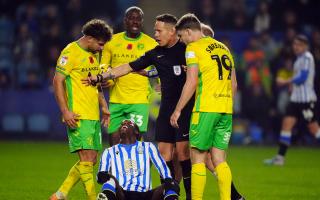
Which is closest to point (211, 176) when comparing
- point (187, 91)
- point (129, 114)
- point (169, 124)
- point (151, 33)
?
point (129, 114)

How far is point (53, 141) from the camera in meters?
21.4

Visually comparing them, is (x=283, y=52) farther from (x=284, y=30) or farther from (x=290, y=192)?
(x=290, y=192)

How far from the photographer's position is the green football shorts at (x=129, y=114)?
12430 mm

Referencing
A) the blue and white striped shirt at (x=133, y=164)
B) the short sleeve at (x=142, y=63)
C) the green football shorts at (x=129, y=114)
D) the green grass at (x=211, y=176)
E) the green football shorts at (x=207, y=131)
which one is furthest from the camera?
the green football shorts at (x=129, y=114)

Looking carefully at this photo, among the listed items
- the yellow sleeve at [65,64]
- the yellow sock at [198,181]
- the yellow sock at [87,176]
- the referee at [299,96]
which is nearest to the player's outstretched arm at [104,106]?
the yellow sleeve at [65,64]

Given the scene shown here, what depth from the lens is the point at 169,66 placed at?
1070 cm

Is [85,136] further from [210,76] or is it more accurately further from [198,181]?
[210,76]

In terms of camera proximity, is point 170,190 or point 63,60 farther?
point 63,60

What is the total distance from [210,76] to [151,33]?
1434 cm

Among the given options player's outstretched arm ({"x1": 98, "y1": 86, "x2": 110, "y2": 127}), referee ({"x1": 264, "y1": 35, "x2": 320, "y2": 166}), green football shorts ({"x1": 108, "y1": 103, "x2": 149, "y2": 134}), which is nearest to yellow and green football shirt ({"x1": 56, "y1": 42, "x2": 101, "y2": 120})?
player's outstretched arm ({"x1": 98, "y1": 86, "x2": 110, "y2": 127})

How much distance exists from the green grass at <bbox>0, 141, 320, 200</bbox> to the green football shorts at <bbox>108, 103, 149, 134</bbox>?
1.03 metres

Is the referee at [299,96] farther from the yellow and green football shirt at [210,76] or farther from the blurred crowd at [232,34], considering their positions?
the yellow and green football shirt at [210,76]

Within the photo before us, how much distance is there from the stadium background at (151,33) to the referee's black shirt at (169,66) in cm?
556

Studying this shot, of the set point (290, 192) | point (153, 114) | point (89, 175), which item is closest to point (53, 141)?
point (153, 114)
